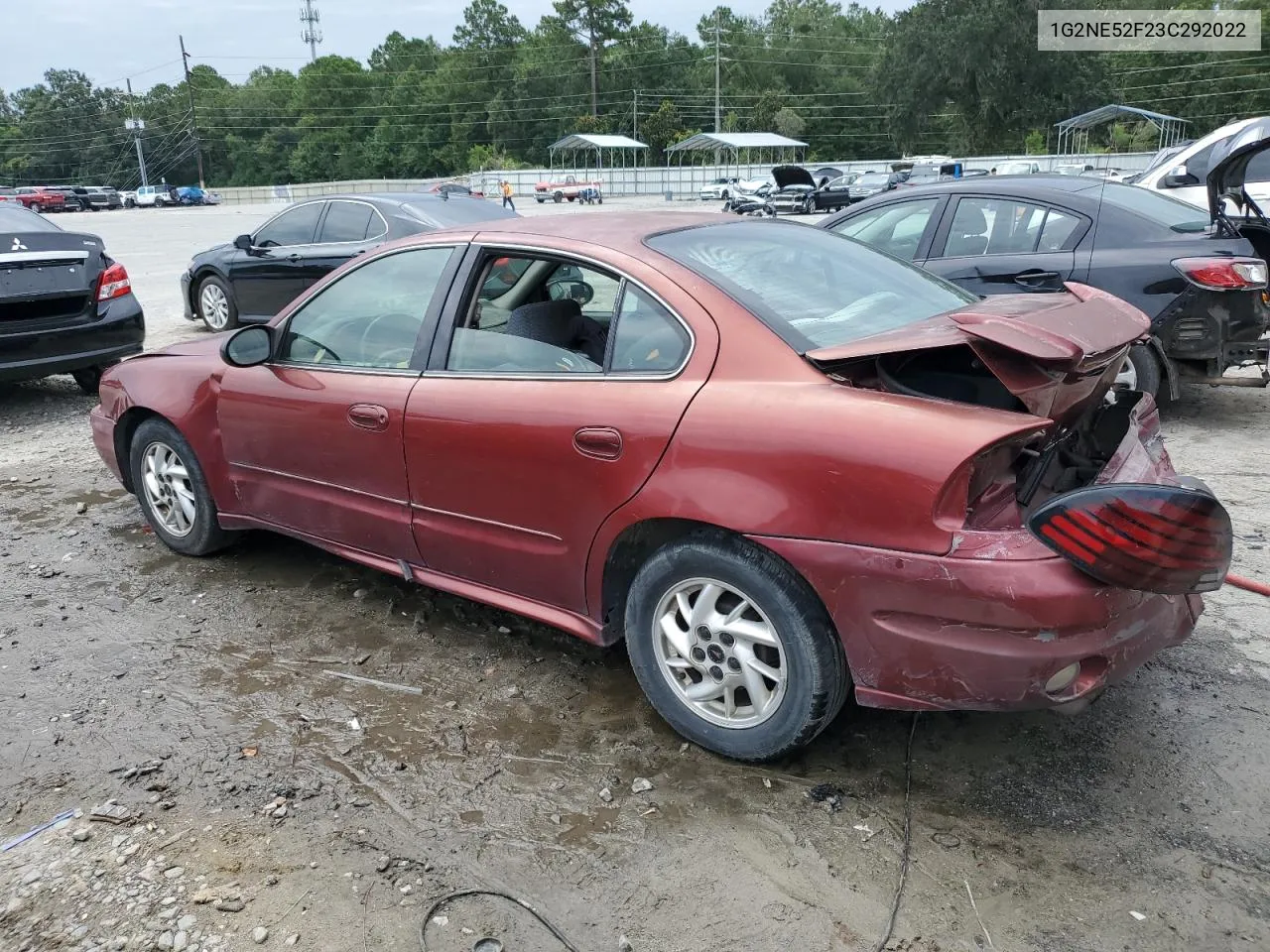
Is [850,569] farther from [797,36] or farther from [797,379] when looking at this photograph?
[797,36]

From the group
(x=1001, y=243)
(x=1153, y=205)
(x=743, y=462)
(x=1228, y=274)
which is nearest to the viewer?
(x=743, y=462)

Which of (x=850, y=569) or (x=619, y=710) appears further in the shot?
(x=619, y=710)

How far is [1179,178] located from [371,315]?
911 centimetres

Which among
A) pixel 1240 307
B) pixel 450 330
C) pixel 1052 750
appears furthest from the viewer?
pixel 1240 307

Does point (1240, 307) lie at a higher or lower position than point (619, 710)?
higher

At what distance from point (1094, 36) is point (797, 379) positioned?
73092 mm

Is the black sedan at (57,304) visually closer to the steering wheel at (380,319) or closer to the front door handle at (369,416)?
the steering wheel at (380,319)

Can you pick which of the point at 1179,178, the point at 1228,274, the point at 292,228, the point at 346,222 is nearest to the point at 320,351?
the point at 1228,274

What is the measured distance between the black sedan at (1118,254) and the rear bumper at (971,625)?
3.75m

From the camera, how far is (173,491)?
460cm

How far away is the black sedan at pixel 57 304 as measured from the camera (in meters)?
7.05

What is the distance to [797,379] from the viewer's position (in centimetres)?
265

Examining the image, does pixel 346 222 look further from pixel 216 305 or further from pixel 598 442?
pixel 598 442

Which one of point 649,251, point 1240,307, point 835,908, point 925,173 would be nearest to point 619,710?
point 835,908
